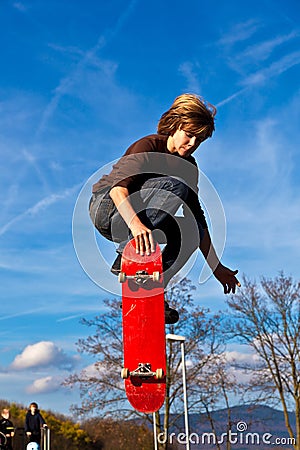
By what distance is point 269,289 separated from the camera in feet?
60.1

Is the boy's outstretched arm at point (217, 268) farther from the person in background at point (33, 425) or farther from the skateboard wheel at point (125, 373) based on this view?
the person in background at point (33, 425)

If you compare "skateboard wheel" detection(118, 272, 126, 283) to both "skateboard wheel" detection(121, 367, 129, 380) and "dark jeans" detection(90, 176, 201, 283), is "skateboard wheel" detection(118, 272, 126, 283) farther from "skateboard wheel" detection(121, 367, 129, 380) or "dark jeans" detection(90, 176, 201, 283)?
"skateboard wheel" detection(121, 367, 129, 380)

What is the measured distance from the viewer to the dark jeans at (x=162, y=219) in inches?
150

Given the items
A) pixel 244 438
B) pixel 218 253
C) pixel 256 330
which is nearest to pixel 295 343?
pixel 256 330

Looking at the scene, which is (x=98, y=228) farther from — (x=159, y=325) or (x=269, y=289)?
(x=269, y=289)

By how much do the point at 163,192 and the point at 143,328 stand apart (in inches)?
33.9

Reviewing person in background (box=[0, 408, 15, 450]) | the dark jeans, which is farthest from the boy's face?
person in background (box=[0, 408, 15, 450])

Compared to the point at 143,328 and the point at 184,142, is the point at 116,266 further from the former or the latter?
the point at 184,142

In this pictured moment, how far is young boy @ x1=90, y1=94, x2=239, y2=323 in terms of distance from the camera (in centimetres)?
376

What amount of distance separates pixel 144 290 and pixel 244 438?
1370 cm

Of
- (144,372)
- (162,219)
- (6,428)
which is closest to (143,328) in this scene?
(144,372)

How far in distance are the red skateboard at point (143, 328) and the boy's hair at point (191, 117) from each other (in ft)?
2.65

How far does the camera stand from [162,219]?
3867mm

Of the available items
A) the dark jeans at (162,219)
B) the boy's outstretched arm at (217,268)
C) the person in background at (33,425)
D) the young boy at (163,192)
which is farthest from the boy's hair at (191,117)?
the person in background at (33,425)
